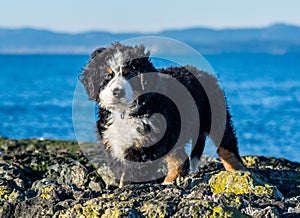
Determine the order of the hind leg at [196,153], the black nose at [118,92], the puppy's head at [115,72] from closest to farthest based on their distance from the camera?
the black nose at [118,92] → the puppy's head at [115,72] → the hind leg at [196,153]

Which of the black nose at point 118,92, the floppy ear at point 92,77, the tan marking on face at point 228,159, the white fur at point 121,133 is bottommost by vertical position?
the tan marking on face at point 228,159

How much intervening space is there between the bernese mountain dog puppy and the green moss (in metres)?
1.46

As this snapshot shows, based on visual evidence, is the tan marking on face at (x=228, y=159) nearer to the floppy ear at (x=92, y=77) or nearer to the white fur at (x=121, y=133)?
the white fur at (x=121, y=133)

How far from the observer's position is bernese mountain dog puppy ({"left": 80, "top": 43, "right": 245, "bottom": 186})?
8.24 m

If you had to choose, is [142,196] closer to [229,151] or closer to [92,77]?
[92,77]

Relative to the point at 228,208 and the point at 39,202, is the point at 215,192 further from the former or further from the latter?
the point at 39,202

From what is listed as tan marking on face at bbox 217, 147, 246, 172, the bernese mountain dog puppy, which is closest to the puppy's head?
the bernese mountain dog puppy

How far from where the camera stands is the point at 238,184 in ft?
23.5

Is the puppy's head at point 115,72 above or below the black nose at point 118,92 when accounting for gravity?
above

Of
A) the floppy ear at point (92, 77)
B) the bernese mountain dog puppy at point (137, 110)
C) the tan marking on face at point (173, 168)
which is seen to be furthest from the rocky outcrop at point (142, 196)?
the floppy ear at point (92, 77)

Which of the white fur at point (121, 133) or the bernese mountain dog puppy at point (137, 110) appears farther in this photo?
the white fur at point (121, 133)

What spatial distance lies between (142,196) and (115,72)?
6.97 ft

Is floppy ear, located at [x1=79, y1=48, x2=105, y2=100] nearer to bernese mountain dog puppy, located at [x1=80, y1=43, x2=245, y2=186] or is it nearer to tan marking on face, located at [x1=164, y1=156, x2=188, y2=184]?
bernese mountain dog puppy, located at [x1=80, y1=43, x2=245, y2=186]

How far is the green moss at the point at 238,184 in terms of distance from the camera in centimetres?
714
